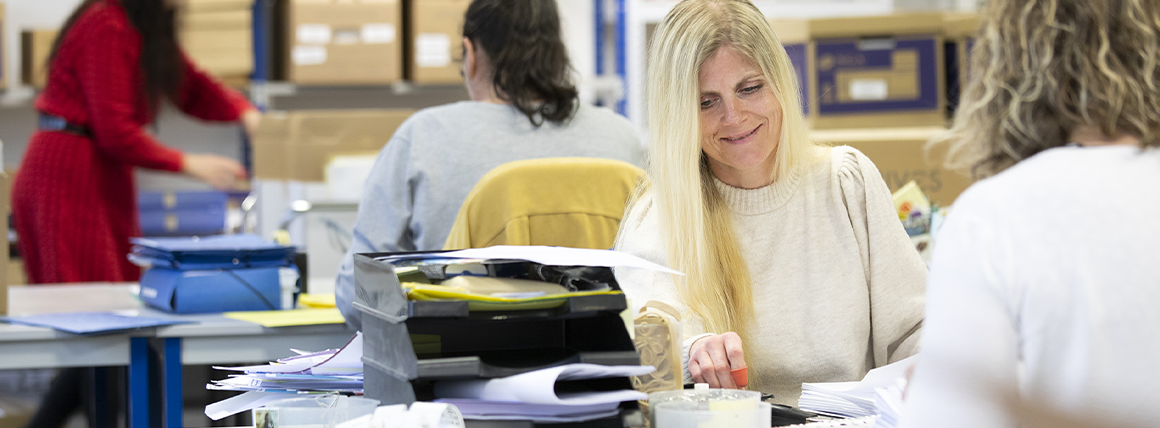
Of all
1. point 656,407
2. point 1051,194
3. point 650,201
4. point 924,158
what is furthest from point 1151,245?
point 924,158

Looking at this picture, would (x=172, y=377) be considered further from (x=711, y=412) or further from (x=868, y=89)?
(x=868, y=89)

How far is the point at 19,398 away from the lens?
3535mm

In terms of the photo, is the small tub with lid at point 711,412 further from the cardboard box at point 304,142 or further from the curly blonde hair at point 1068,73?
the cardboard box at point 304,142

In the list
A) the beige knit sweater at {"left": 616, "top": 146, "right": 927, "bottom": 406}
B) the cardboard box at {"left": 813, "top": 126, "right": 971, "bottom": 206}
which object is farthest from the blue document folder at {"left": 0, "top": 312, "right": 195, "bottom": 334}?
the cardboard box at {"left": 813, "top": 126, "right": 971, "bottom": 206}

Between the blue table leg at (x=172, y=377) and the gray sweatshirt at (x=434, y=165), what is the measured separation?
0.34m

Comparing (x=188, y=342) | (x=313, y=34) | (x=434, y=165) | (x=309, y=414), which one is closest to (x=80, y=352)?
(x=188, y=342)

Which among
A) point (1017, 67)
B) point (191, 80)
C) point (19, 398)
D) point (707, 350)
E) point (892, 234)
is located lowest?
point (19, 398)

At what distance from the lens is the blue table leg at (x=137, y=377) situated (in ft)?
5.37

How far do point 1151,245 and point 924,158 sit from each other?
5.83 feet

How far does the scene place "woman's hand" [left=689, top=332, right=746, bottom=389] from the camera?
0.96 metres

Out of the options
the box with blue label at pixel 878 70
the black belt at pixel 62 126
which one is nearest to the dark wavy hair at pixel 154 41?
the black belt at pixel 62 126

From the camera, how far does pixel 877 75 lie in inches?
104

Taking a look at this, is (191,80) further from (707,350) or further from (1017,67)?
(1017,67)

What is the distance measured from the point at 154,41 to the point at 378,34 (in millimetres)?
1005
